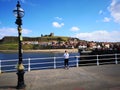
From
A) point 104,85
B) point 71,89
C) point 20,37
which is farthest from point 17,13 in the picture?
point 104,85

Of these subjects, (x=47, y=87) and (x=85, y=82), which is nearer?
(x=47, y=87)

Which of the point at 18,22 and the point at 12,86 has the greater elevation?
the point at 18,22

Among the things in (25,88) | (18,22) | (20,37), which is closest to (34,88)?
(25,88)

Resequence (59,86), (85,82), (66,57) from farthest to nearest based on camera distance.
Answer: (66,57), (85,82), (59,86)

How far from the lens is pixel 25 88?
10859mm

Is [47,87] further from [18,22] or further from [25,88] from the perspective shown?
[18,22]

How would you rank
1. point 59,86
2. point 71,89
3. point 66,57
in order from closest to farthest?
point 71,89 < point 59,86 < point 66,57

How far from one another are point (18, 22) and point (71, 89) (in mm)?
4022

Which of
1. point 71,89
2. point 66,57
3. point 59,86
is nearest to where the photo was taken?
point 71,89

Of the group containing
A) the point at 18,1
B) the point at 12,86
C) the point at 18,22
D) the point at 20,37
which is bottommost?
the point at 12,86

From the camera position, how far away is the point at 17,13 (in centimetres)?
1120

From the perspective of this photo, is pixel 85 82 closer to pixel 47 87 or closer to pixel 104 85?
pixel 104 85

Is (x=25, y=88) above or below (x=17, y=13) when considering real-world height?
below

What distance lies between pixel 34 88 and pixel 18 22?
3.21 m
